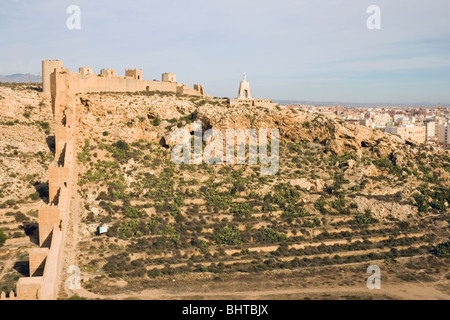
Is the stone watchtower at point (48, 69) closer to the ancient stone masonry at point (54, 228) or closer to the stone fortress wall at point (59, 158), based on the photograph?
the stone fortress wall at point (59, 158)

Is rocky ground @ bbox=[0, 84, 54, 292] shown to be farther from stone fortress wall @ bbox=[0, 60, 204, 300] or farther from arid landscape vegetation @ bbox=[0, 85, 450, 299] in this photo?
stone fortress wall @ bbox=[0, 60, 204, 300]

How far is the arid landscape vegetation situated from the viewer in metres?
28.4

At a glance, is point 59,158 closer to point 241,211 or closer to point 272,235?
point 241,211

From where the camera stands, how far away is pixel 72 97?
3991cm

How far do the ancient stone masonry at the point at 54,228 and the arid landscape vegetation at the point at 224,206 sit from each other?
46.3 inches

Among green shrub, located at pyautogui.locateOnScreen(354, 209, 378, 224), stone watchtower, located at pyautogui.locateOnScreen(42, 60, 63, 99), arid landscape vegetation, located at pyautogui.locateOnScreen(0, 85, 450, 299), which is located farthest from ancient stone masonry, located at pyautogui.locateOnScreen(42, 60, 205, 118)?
green shrub, located at pyautogui.locateOnScreen(354, 209, 378, 224)

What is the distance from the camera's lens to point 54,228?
27.2m

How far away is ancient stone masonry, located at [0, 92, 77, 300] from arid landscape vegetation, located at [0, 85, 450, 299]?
1.18m

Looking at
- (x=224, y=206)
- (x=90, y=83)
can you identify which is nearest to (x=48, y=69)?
(x=90, y=83)

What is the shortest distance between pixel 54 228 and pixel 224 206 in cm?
1284

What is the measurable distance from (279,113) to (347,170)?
8.09 meters

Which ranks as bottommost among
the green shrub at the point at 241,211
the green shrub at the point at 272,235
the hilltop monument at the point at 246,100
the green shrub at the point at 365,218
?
the green shrub at the point at 272,235

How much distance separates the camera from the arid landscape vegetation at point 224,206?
93.2 feet

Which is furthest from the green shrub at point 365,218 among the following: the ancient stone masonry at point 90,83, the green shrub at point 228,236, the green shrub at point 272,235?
the ancient stone masonry at point 90,83
